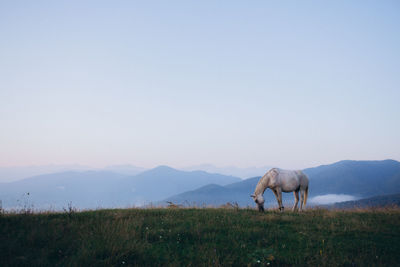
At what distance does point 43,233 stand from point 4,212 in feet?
13.1

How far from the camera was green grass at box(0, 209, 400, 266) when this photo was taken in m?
5.87

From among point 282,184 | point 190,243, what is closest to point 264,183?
point 282,184

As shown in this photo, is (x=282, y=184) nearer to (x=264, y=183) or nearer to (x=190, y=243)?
(x=264, y=183)

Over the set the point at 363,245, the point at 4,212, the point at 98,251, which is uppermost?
the point at 4,212

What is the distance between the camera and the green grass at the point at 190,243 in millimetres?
5871

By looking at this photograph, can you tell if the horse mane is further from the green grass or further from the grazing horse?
the green grass

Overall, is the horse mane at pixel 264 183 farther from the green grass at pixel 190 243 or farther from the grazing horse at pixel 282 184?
the green grass at pixel 190 243

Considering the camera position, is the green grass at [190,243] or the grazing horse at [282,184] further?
the grazing horse at [282,184]

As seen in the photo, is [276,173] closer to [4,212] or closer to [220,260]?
[220,260]

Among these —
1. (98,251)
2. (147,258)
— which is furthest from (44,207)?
(147,258)

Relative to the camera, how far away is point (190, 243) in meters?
7.40

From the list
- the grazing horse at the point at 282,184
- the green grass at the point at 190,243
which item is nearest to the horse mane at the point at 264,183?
the grazing horse at the point at 282,184

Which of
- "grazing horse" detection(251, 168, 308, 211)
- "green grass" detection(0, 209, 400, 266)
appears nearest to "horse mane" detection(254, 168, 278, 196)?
"grazing horse" detection(251, 168, 308, 211)

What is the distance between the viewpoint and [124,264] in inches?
224
